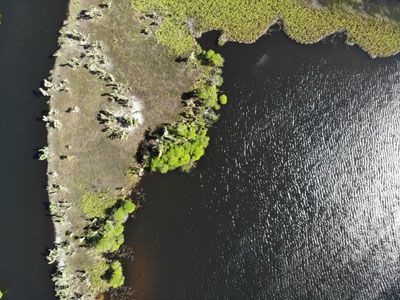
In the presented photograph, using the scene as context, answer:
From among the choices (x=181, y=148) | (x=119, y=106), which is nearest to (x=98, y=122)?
(x=119, y=106)

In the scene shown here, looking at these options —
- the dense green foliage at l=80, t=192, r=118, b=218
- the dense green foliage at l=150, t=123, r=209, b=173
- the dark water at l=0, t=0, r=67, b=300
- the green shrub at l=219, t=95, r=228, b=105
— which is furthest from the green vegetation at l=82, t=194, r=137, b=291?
the green shrub at l=219, t=95, r=228, b=105

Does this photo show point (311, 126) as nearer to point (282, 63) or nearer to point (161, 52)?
point (282, 63)

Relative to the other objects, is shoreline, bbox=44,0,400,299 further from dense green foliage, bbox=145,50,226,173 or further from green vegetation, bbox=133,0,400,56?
green vegetation, bbox=133,0,400,56

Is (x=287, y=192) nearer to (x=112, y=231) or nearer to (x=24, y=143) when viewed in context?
(x=112, y=231)

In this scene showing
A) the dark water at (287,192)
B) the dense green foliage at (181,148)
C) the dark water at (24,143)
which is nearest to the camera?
the dark water at (24,143)

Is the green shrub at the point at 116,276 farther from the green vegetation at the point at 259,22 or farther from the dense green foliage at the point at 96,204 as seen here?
the green vegetation at the point at 259,22

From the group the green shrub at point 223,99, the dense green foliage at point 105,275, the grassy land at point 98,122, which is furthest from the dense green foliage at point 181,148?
the dense green foliage at point 105,275

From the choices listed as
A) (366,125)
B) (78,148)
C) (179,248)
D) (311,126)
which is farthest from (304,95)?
(78,148)
